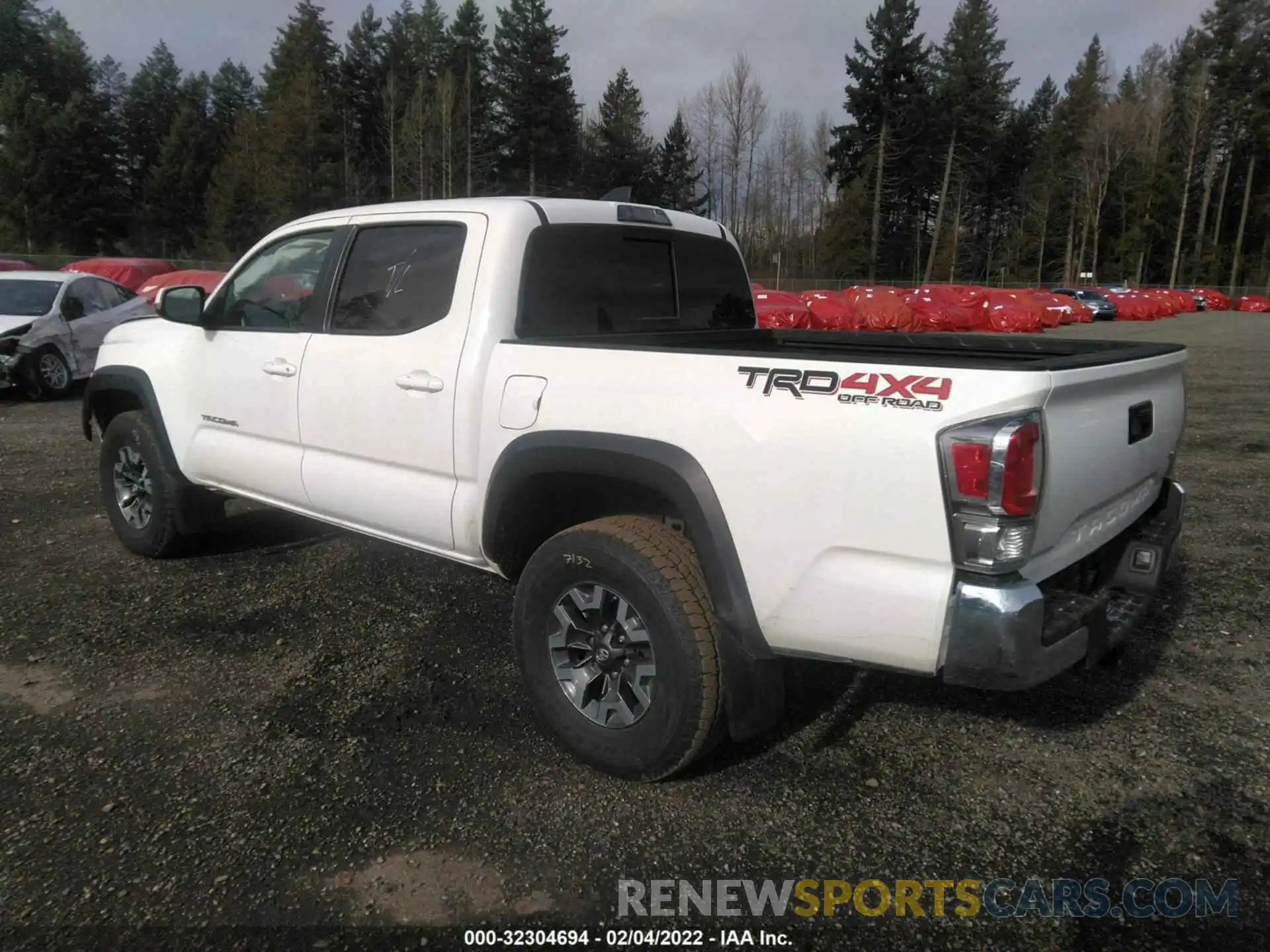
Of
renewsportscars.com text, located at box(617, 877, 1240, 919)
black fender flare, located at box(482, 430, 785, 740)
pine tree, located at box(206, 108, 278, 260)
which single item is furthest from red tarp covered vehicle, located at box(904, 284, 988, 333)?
pine tree, located at box(206, 108, 278, 260)

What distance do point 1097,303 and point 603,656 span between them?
45481mm

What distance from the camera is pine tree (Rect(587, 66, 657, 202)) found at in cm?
5491

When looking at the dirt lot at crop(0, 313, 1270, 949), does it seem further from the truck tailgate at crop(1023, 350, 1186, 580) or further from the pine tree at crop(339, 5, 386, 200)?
the pine tree at crop(339, 5, 386, 200)

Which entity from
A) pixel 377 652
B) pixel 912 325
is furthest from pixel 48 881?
pixel 912 325

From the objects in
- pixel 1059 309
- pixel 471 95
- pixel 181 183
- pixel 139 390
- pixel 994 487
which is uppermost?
pixel 471 95

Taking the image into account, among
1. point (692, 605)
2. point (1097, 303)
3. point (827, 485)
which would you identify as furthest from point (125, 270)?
point (1097, 303)

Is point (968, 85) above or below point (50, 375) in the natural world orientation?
above

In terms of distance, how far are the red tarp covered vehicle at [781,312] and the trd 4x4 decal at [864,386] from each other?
1982 cm

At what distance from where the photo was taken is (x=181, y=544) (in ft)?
17.0

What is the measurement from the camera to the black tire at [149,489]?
16.1 feet

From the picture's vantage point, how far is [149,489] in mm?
5047

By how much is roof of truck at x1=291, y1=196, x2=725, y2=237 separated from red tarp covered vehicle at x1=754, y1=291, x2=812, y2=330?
Answer: 726 inches

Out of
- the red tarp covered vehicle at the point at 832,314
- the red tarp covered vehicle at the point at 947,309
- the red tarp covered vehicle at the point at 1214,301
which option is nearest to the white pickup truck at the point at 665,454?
the red tarp covered vehicle at the point at 832,314

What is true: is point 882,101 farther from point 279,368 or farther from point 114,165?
point 279,368
